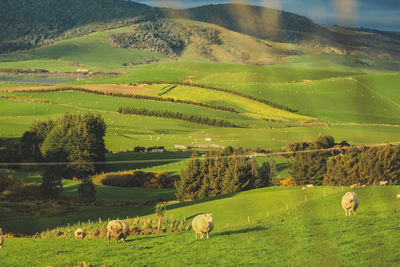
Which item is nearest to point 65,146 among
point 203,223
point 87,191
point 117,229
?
point 87,191

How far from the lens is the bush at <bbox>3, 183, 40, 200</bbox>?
54.6m

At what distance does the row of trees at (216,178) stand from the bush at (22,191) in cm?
1590

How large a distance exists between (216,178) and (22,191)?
2174 cm

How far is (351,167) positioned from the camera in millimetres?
63469

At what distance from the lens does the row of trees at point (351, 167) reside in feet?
197

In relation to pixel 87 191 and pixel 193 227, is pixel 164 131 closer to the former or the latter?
pixel 87 191

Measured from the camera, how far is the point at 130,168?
8706cm

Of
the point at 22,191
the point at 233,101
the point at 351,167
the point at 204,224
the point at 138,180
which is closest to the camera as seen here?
the point at 204,224

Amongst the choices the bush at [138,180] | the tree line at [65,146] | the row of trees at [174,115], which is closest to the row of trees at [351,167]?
the bush at [138,180]

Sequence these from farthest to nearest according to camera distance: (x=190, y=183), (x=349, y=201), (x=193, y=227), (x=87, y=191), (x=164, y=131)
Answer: (x=164, y=131) < (x=190, y=183) < (x=87, y=191) < (x=193, y=227) < (x=349, y=201)

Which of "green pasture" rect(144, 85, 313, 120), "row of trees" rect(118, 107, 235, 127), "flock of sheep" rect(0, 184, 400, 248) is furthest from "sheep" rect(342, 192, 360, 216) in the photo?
"green pasture" rect(144, 85, 313, 120)

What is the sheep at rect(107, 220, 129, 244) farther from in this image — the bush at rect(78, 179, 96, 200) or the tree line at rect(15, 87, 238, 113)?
the tree line at rect(15, 87, 238, 113)

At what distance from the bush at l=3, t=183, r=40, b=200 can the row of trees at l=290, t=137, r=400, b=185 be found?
29385mm

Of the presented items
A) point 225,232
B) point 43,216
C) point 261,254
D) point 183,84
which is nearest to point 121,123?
point 183,84
